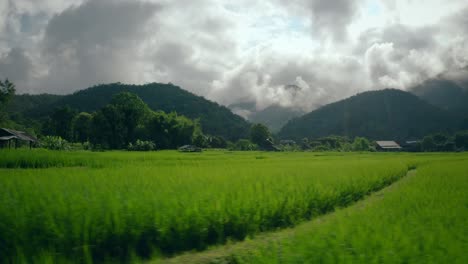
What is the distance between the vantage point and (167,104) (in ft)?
324

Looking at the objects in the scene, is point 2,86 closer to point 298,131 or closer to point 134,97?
point 134,97

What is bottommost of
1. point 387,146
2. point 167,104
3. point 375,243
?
point 375,243

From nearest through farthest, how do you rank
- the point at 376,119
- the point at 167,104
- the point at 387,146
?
the point at 387,146 < the point at 167,104 < the point at 376,119

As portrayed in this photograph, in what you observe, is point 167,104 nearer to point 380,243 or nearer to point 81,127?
point 81,127

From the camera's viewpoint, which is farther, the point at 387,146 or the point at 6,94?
the point at 387,146

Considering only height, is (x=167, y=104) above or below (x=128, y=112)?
Answer: above

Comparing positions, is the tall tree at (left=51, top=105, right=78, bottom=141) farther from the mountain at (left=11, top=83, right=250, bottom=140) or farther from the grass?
the grass

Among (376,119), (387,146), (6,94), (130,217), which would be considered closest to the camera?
(130,217)

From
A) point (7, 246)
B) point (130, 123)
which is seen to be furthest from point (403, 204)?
point (130, 123)

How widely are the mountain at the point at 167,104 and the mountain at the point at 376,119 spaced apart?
41.0 meters

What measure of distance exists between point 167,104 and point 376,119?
7610cm

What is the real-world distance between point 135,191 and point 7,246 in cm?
214

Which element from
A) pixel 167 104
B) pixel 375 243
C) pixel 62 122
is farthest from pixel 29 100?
pixel 375 243

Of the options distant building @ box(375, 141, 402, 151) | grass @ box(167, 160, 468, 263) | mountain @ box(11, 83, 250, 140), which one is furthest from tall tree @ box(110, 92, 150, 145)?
distant building @ box(375, 141, 402, 151)
